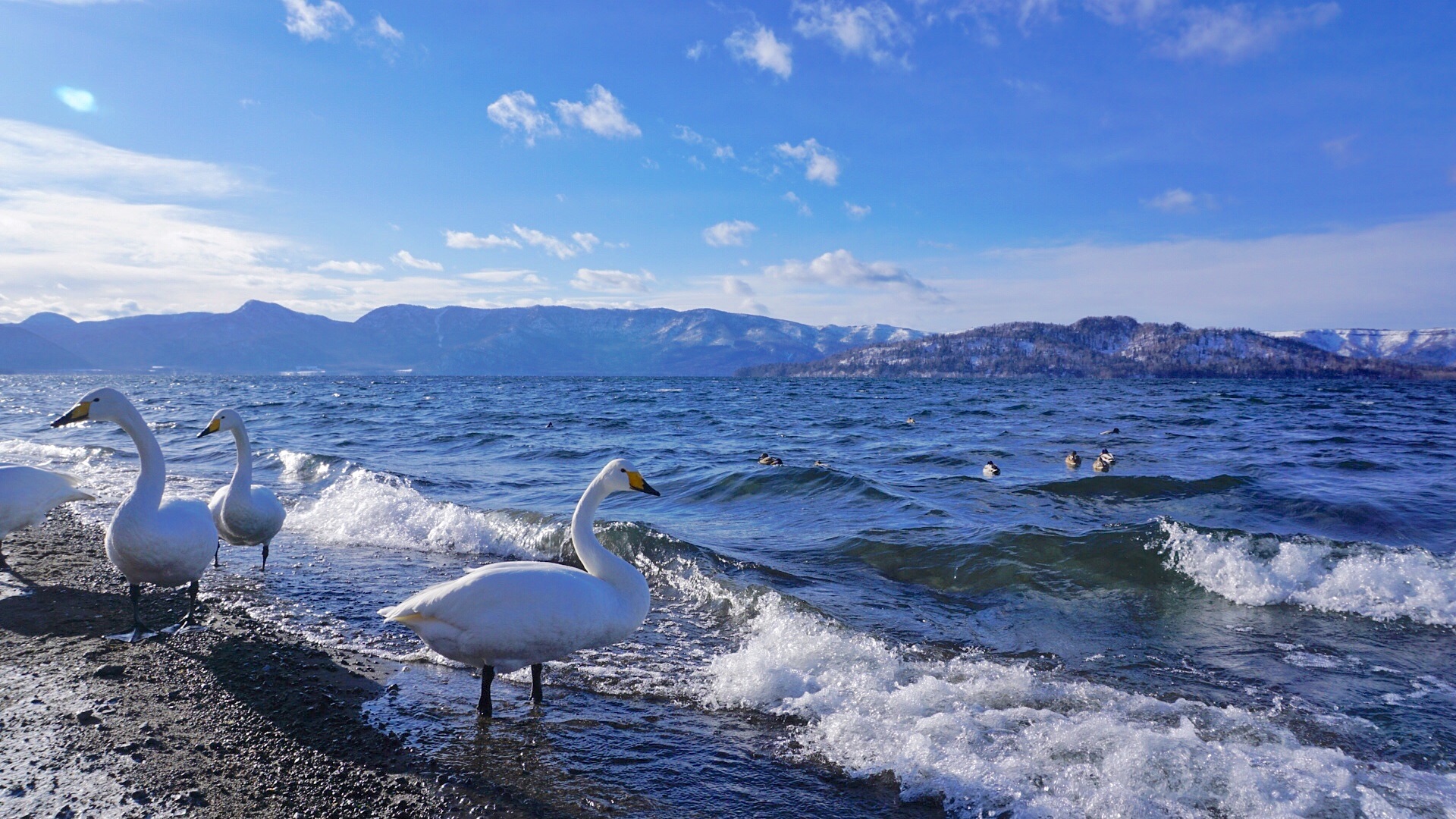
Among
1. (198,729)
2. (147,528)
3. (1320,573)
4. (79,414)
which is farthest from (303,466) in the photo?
(1320,573)

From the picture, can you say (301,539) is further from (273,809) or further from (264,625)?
(273,809)

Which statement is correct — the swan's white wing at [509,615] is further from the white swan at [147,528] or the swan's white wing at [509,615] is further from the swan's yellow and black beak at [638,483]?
the white swan at [147,528]

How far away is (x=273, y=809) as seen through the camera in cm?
429

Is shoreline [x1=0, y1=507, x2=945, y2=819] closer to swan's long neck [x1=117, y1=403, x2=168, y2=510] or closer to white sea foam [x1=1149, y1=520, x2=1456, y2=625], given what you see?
swan's long neck [x1=117, y1=403, x2=168, y2=510]

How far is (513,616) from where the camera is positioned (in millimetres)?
5305

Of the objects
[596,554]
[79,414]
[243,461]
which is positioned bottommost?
[596,554]

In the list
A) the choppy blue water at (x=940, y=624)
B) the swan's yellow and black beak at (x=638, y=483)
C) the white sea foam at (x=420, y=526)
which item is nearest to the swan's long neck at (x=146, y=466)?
the choppy blue water at (x=940, y=624)

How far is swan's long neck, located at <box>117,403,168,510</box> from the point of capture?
6.77 m

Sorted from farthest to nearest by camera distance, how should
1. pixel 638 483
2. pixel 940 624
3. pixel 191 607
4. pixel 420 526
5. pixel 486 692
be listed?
pixel 420 526 < pixel 940 624 < pixel 191 607 < pixel 638 483 < pixel 486 692

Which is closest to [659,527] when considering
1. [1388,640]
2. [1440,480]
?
[1388,640]

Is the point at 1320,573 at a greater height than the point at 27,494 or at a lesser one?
lesser

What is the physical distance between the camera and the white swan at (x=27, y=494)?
8562 millimetres

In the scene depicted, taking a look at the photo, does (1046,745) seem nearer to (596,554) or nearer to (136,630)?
(596,554)

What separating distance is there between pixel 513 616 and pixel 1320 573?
10343mm
